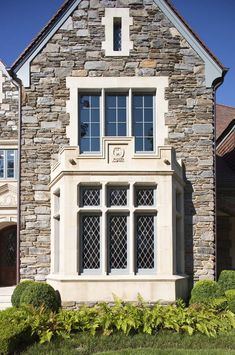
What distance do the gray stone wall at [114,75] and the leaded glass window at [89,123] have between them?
1.53ft

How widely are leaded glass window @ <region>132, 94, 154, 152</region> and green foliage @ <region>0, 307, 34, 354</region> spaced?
230 inches

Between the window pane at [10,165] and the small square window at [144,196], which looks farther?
the window pane at [10,165]

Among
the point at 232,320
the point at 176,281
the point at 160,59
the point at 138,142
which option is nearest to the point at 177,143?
the point at 138,142

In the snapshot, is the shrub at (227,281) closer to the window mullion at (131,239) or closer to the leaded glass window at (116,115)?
the window mullion at (131,239)

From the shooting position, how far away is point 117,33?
627 inches

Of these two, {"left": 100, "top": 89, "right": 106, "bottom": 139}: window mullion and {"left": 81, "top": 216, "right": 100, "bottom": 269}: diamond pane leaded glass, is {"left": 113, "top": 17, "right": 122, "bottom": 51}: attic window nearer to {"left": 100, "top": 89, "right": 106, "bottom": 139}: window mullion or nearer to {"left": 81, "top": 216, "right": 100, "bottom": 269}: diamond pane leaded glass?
{"left": 100, "top": 89, "right": 106, "bottom": 139}: window mullion

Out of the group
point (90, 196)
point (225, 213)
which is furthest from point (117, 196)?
point (225, 213)

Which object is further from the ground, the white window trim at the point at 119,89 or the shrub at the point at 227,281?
the white window trim at the point at 119,89

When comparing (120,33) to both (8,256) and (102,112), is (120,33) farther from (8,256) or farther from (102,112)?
(8,256)

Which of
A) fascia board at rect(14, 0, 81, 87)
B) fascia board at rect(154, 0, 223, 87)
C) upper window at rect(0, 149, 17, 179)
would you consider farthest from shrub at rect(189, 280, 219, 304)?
upper window at rect(0, 149, 17, 179)

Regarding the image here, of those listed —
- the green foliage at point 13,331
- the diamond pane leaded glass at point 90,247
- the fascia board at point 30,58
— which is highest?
the fascia board at point 30,58

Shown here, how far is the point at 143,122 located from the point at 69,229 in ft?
12.5

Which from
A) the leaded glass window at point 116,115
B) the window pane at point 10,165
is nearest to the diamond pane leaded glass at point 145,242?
the leaded glass window at point 116,115

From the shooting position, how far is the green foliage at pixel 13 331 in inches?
403
